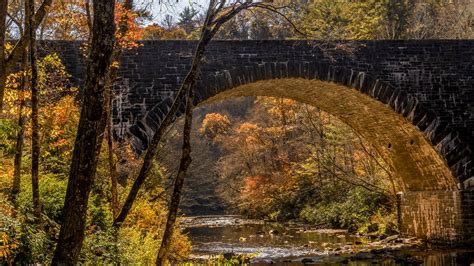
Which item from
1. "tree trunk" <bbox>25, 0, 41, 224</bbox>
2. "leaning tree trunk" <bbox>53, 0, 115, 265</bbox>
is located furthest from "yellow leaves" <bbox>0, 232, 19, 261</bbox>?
"tree trunk" <bbox>25, 0, 41, 224</bbox>

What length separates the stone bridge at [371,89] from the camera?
1401 centimetres

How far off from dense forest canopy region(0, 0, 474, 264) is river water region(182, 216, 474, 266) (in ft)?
6.75

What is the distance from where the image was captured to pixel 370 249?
1641 cm

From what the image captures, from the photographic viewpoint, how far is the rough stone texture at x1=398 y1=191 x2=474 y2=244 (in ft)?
52.4

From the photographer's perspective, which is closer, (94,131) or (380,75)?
(94,131)

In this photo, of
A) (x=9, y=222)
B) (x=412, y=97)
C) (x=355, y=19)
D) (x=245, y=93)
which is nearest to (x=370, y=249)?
(x=412, y=97)

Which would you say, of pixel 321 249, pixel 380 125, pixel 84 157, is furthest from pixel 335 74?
pixel 84 157

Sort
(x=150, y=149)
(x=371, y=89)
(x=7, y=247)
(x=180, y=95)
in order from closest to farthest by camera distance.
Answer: (x=7, y=247)
(x=150, y=149)
(x=180, y=95)
(x=371, y=89)

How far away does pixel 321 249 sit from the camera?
55.1ft

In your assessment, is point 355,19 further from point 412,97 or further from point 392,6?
point 412,97

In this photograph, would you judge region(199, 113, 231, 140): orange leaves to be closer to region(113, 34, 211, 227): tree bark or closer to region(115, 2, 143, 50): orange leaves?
region(115, 2, 143, 50): orange leaves

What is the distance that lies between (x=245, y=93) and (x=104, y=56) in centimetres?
1111

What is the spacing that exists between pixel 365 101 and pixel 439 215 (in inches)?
158

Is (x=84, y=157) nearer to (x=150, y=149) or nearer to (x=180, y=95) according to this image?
(x=150, y=149)
